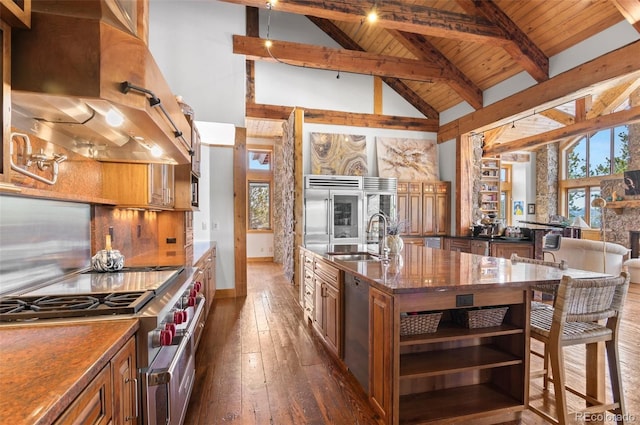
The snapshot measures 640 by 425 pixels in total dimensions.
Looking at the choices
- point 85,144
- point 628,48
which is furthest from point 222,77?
point 628,48

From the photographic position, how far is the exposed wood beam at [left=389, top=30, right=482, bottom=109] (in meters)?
5.31

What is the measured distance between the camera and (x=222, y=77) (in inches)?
190

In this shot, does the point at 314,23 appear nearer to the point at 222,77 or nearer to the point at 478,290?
the point at 222,77

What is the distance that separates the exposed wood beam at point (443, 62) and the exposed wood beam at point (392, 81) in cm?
109

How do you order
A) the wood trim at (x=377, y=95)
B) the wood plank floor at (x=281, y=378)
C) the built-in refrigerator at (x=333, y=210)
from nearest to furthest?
the wood plank floor at (x=281, y=378) < the built-in refrigerator at (x=333, y=210) < the wood trim at (x=377, y=95)

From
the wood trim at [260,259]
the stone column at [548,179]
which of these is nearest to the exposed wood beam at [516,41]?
the wood trim at [260,259]

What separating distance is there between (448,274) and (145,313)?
169 centimetres

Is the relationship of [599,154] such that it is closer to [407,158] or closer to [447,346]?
[407,158]

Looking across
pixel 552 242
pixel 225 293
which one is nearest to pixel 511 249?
pixel 552 242

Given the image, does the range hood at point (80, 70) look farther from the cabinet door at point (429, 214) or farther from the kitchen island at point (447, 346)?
the cabinet door at point (429, 214)

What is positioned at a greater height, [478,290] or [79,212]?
[79,212]

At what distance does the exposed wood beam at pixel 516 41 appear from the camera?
4121mm

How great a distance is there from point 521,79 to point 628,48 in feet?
4.63

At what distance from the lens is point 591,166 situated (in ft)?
31.0
